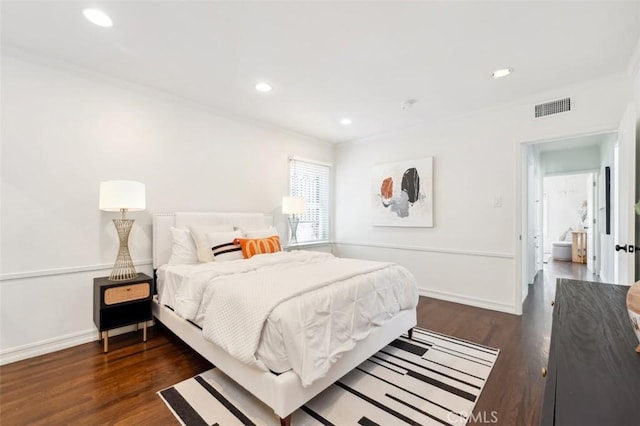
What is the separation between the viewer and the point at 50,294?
101 inches

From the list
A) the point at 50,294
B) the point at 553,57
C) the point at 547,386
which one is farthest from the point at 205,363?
the point at 553,57

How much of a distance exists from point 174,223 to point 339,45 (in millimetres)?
2489

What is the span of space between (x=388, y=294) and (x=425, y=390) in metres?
0.71

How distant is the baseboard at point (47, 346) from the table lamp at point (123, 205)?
0.61m

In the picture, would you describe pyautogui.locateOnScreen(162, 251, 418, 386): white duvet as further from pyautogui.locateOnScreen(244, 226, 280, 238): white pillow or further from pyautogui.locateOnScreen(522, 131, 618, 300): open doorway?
pyautogui.locateOnScreen(522, 131, 618, 300): open doorway

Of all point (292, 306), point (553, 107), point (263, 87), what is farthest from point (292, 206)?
point (553, 107)

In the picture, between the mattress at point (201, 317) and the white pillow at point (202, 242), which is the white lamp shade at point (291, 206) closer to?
the white pillow at point (202, 242)

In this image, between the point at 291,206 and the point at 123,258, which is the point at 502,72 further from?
the point at 123,258

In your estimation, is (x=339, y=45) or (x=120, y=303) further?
(x=120, y=303)

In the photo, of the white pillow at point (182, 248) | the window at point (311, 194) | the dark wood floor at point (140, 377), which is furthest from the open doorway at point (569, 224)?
the white pillow at point (182, 248)

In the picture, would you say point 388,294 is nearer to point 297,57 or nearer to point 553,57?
point 297,57

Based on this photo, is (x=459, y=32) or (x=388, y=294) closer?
(x=459, y=32)

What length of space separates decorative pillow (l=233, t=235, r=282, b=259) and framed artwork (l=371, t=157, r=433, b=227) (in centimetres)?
206

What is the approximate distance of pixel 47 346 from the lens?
2529mm
